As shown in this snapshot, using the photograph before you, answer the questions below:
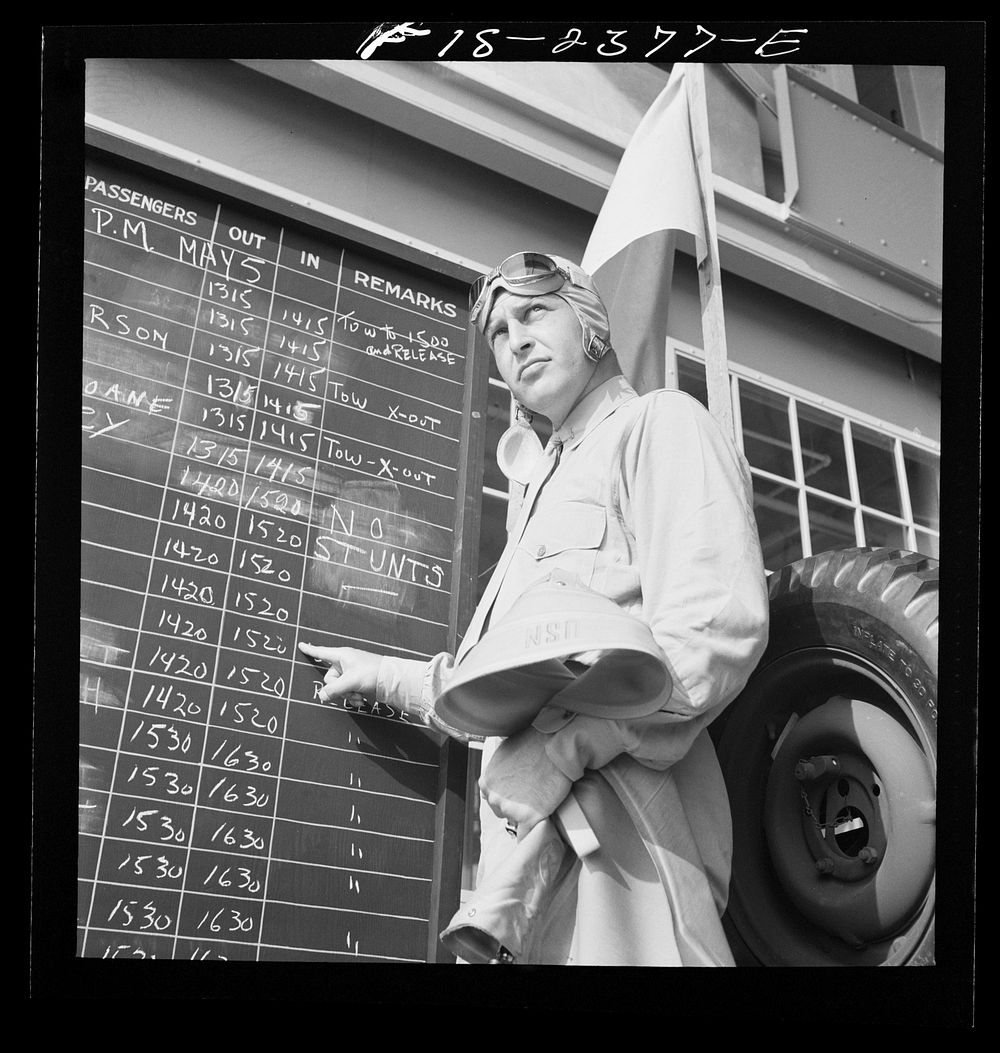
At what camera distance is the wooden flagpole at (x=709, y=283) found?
141 inches

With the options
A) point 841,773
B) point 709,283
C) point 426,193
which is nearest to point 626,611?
point 841,773

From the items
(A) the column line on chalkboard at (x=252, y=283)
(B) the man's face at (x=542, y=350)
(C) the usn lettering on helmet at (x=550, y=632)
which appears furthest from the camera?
(A) the column line on chalkboard at (x=252, y=283)

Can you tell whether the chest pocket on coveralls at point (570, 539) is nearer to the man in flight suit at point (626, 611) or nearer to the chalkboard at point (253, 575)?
the man in flight suit at point (626, 611)

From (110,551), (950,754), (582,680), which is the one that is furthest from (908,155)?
(110,551)

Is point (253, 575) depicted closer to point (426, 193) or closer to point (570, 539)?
point (570, 539)

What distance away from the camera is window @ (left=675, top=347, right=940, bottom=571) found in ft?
14.4

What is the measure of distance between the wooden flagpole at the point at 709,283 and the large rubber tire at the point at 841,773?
0.50 metres

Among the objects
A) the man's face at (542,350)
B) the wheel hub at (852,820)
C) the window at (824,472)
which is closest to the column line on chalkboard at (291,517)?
the man's face at (542,350)

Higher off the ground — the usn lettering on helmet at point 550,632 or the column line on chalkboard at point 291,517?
the column line on chalkboard at point 291,517

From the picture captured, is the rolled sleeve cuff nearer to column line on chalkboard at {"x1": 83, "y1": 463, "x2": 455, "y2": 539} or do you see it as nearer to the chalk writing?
column line on chalkboard at {"x1": 83, "y1": 463, "x2": 455, "y2": 539}

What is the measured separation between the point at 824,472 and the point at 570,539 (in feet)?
5.79

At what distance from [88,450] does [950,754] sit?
2.01 meters

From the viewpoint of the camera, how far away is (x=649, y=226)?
3865 millimetres

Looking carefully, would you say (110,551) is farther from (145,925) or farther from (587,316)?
(587,316)
